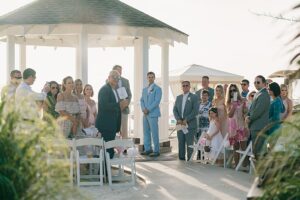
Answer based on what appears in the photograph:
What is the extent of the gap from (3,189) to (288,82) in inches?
72.4

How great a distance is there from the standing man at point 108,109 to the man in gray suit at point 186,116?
2.87 metres

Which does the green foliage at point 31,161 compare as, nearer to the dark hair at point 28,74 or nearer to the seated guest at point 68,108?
the dark hair at point 28,74

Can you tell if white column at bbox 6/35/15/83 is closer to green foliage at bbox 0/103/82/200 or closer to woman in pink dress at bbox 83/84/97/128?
woman in pink dress at bbox 83/84/97/128

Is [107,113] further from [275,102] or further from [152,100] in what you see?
[152,100]

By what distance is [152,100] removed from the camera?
1769cm

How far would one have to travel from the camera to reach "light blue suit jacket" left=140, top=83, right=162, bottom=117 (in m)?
17.6

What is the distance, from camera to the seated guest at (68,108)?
13445 millimetres

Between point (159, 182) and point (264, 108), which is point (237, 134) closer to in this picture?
point (264, 108)

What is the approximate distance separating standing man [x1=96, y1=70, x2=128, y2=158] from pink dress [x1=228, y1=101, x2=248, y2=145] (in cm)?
262

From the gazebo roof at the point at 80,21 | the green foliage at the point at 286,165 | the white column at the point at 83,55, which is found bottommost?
the green foliage at the point at 286,165

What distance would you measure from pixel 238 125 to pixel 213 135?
2.48 feet

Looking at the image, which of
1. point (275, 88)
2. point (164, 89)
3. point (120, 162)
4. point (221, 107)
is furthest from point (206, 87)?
point (120, 162)

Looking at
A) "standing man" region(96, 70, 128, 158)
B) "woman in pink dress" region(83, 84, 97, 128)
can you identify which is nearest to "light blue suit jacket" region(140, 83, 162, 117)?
"woman in pink dress" region(83, 84, 97, 128)

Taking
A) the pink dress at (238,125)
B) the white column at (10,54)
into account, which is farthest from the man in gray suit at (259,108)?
the white column at (10,54)
